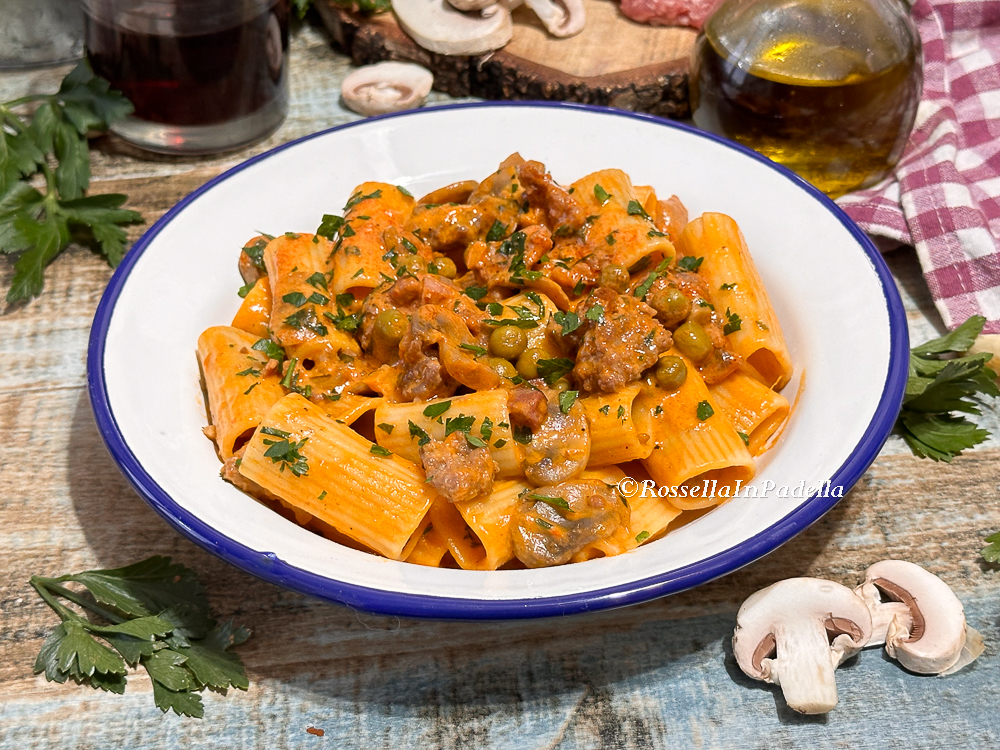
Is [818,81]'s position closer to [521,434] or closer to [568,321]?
[568,321]

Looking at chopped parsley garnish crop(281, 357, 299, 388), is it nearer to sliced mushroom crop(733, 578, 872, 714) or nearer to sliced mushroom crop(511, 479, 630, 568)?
sliced mushroom crop(511, 479, 630, 568)

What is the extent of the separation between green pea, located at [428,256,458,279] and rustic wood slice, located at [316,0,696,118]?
1.75 m

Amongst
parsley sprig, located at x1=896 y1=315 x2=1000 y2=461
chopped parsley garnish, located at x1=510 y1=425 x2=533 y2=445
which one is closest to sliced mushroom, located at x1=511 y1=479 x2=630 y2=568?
chopped parsley garnish, located at x1=510 y1=425 x2=533 y2=445

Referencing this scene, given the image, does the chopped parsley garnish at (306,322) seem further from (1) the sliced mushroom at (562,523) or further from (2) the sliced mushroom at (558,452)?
(1) the sliced mushroom at (562,523)

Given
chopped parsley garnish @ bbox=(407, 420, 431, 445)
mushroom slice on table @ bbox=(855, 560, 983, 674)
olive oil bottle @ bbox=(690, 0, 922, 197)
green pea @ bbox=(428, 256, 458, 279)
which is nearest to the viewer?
mushroom slice on table @ bbox=(855, 560, 983, 674)

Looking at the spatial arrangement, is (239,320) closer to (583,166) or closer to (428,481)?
(428,481)

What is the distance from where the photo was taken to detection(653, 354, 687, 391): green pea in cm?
265

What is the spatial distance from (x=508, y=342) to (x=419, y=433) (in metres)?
0.39

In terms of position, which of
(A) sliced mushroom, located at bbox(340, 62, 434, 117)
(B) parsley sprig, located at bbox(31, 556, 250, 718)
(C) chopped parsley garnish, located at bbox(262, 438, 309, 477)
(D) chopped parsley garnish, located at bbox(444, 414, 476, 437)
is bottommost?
(B) parsley sprig, located at bbox(31, 556, 250, 718)

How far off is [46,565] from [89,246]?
1744 mm

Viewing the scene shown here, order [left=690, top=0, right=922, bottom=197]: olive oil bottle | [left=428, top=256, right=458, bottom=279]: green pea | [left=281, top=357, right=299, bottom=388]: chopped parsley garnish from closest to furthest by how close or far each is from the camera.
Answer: [left=281, top=357, right=299, bottom=388]: chopped parsley garnish, [left=428, top=256, right=458, bottom=279]: green pea, [left=690, top=0, right=922, bottom=197]: olive oil bottle

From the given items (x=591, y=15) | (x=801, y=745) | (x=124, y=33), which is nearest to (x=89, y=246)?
(x=124, y=33)

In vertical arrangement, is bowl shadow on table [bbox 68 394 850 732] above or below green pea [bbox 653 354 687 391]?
below

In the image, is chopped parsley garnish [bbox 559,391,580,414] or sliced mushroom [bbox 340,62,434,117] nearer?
chopped parsley garnish [bbox 559,391,580,414]
